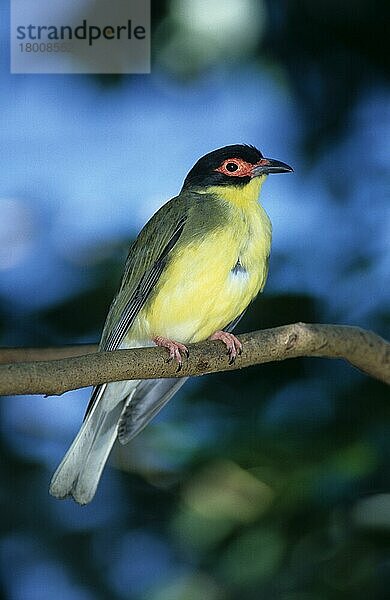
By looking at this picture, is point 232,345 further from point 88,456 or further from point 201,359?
point 88,456

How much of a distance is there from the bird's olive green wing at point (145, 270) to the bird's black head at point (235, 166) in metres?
0.07

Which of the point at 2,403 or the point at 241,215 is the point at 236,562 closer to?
the point at 2,403

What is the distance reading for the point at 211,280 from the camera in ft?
3.92

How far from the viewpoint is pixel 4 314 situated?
5.21 ft

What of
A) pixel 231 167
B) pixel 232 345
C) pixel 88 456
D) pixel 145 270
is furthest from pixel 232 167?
pixel 88 456

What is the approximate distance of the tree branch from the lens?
909 mm

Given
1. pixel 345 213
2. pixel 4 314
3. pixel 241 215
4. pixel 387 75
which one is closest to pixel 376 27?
pixel 387 75

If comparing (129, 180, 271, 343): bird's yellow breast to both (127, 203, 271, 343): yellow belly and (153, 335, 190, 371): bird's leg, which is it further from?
(153, 335, 190, 371): bird's leg

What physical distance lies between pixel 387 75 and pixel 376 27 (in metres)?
0.09

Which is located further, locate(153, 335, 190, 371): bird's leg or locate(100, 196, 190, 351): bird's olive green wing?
locate(100, 196, 190, 351): bird's olive green wing
